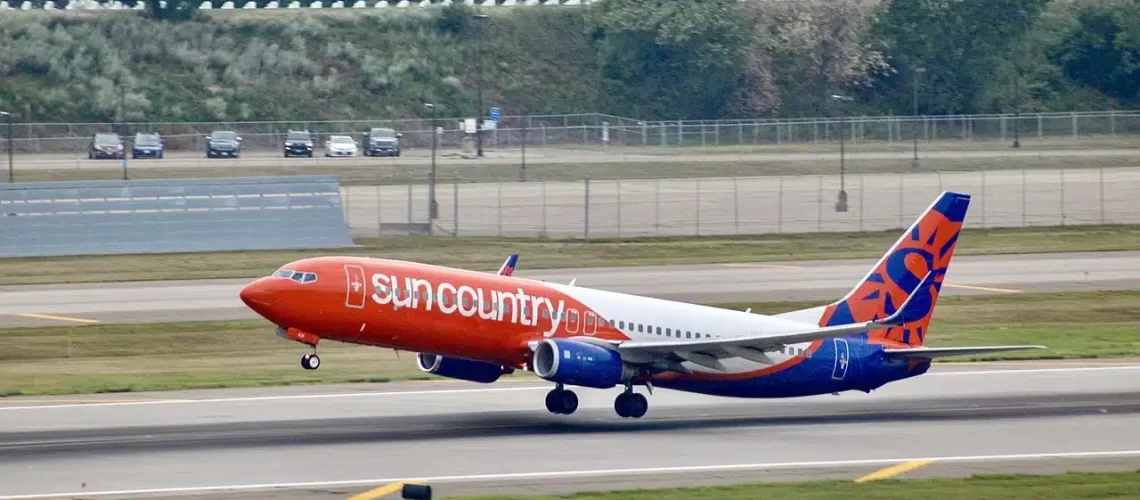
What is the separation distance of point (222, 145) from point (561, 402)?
299 ft

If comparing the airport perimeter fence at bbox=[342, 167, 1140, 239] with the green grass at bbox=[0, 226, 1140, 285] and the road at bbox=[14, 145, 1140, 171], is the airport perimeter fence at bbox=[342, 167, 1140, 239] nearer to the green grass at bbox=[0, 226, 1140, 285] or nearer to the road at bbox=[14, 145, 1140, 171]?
the green grass at bbox=[0, 226, 1140, 285]

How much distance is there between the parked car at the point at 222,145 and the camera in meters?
126

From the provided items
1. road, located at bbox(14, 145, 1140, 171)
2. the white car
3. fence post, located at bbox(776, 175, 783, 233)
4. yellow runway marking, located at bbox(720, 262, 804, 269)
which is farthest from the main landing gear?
the white car

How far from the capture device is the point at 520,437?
3641cm

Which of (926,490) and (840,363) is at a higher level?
(840,363)

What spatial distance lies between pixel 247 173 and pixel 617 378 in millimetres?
81241

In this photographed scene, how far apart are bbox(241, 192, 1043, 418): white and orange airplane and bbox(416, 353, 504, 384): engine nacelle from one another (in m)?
0.03

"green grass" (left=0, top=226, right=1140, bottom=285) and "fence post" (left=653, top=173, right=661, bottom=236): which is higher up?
"fence post" (left=653, top=173, right=661, bottom=236)

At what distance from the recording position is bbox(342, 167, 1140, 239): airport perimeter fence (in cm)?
9388

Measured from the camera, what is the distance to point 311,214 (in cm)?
8588

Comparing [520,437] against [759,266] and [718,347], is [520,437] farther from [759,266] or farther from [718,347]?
[759,266]

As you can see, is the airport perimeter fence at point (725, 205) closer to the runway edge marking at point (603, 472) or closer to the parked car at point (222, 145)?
the parked car at point (222, 145)

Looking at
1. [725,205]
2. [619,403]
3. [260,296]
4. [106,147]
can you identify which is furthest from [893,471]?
[106,147]

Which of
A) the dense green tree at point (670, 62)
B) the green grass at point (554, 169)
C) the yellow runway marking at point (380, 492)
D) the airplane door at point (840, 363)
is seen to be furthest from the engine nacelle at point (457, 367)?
the dense green tree at point (670, 62)
